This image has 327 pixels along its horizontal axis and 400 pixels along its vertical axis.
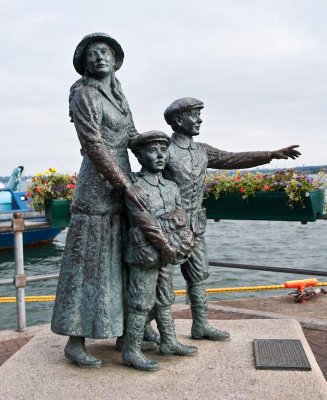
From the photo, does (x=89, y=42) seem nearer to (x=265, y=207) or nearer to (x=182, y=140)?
(x=182, y=140)

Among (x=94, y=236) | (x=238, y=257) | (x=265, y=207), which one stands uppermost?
(x=265, y=207)

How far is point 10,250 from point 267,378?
18038 mm

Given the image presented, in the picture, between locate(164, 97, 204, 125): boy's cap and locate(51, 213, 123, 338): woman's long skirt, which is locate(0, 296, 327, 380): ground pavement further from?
locate(164, 97, 204, 125): boy's cap

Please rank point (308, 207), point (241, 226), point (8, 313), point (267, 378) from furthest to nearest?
point (241, 226), point (8, 313), point (308, 207), point (267, 378)

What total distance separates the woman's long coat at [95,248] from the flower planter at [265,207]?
1870 mm

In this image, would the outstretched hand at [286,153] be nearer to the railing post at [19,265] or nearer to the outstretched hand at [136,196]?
the outstretched hand at [136,196]

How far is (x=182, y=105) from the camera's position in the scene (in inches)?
162

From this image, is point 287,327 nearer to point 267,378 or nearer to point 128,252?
point 267,378

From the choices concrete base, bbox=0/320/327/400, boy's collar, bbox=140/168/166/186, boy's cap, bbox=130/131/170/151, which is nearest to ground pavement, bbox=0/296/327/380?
concrete base, bbox=0/320/327/400

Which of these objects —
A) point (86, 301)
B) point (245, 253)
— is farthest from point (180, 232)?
point (245, 253)

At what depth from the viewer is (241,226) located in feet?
93.2

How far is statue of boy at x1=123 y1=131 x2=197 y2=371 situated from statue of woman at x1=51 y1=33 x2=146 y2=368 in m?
0.10

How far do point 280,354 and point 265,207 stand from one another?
1.78 meters

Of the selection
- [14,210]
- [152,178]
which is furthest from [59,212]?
[14,210]
